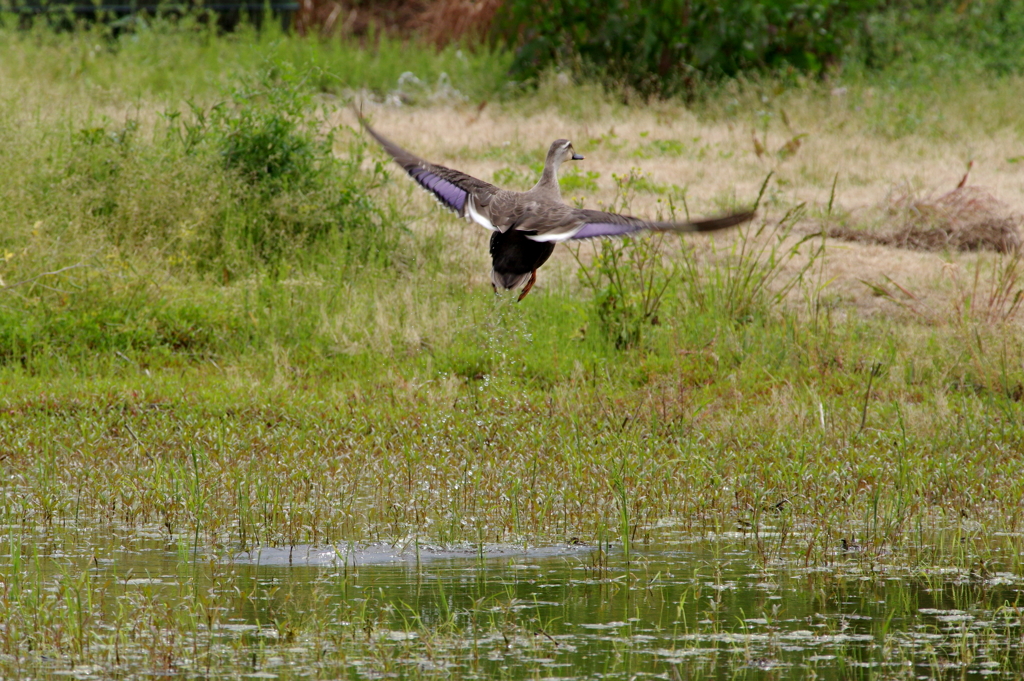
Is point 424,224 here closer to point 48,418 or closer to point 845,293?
point 845,293

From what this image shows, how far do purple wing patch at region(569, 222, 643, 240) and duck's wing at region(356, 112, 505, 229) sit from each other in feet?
1.73

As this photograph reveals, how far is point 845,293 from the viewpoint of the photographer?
10648 millimetres

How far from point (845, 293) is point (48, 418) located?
6041 mm

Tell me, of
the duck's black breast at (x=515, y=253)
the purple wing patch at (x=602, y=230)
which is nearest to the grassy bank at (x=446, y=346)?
the duck's black breast at (x=515, y=253)

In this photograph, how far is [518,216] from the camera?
6418mm

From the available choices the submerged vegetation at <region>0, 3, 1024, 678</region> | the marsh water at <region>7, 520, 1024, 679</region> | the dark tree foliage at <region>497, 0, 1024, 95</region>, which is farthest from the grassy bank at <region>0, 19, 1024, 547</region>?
the dark tree foliage at <region>497, 0, 1024, 95</region>

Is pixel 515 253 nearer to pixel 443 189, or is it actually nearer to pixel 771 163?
pixel 443 189

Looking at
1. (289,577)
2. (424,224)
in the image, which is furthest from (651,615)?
(424,224)

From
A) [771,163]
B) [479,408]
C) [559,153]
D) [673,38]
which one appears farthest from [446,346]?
[673,38]

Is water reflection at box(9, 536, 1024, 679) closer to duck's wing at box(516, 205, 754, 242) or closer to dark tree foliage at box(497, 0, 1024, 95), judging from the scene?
duck's wing at box(516, 205, 754, 242)

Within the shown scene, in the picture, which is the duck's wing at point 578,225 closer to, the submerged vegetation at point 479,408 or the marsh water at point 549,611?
the submerged vegetation at point 479,408

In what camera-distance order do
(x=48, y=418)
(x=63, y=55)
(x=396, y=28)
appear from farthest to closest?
(x=396, y=28)
(x=63, y=55)
(x=48, y=418)

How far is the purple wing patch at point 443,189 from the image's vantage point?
269 inches

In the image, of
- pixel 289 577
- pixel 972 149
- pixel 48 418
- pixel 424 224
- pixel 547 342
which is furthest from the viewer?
pixel 972 149
